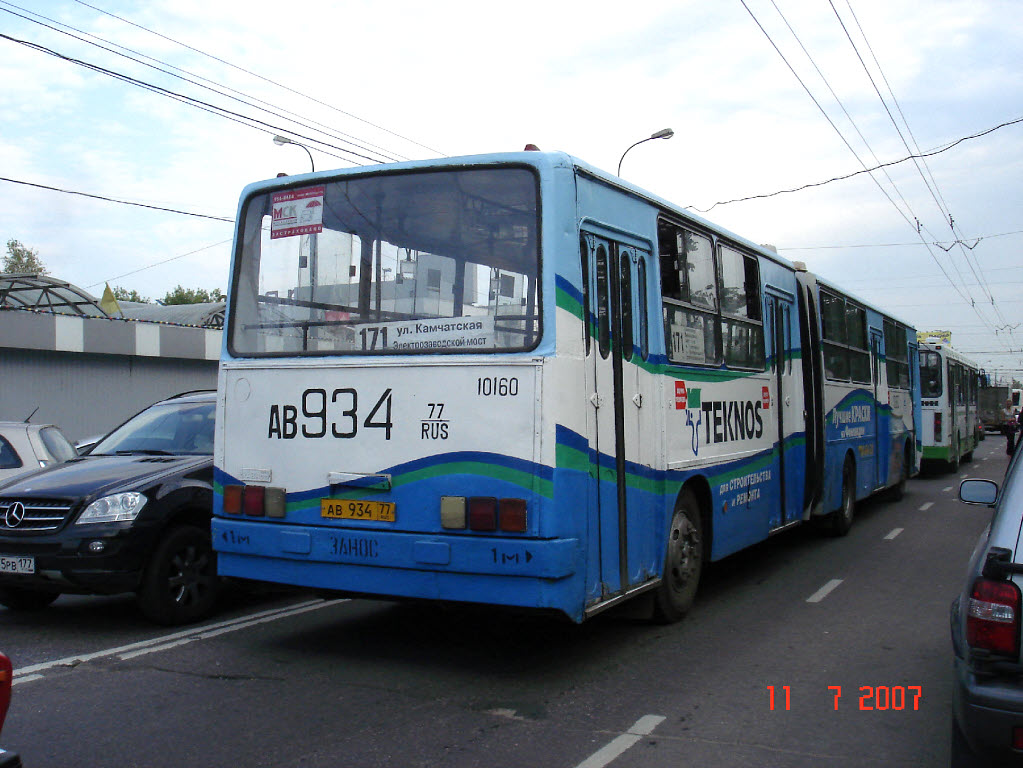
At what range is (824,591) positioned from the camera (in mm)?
8852

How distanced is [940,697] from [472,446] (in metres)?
3.05

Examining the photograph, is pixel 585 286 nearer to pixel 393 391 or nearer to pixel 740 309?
pixel 393 391

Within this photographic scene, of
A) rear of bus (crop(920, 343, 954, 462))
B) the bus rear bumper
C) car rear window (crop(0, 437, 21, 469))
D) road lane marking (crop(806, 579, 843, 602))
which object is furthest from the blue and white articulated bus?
rear of bus (crop(920, 343, 954, 462))

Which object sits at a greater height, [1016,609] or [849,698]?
[1016,609]

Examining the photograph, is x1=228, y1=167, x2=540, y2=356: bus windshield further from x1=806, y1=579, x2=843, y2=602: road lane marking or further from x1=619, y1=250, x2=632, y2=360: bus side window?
x1=806, y1=579, x2=843, y2=602: road lane marking

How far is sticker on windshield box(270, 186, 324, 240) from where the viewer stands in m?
6.52

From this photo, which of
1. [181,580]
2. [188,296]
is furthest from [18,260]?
[181,580]

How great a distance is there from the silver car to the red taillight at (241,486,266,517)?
4207 millimetres

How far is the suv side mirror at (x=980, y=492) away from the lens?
489 cm

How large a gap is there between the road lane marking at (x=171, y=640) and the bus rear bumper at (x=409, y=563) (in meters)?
0.85

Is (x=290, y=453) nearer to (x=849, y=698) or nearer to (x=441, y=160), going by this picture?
(x=441, y=160)

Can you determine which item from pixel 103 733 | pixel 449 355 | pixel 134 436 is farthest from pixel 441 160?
pixel 134 436

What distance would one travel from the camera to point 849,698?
5.61 meters

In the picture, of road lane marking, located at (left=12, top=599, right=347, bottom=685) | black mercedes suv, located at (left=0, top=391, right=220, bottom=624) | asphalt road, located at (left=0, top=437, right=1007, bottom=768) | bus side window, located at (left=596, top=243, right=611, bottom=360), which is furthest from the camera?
black mercedes suv, located at (left=0, top=391, right=220, bottom=624)
